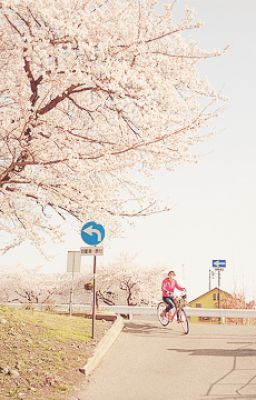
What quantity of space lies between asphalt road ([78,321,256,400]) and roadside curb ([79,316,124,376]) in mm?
134

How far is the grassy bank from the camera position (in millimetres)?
7773

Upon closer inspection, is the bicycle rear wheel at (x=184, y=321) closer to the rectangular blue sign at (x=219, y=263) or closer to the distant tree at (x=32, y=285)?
the rectangular blue sign at (x=219, y=263)

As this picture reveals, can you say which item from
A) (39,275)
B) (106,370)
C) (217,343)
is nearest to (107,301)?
(39,275)

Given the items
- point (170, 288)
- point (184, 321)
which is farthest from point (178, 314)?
point (170, 288)

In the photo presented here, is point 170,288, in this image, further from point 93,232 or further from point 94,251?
point 93,232

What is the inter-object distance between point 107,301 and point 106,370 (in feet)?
123

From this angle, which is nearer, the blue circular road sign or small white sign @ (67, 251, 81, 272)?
the blue circular road sign

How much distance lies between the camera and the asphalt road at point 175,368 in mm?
8250

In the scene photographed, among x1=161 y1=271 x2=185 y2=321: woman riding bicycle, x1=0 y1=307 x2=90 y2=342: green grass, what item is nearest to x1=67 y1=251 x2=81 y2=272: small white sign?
x1=0 y1=307 x2=90 y2=342: green grass

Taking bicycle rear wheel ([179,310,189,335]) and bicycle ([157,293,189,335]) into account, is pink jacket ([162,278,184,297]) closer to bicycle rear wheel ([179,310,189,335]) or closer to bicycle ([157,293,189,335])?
bicycle ([157,293,189,335])

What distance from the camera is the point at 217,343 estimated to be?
43.2 feet

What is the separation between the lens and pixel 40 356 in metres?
9.21

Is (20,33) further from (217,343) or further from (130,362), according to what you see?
(217,343)

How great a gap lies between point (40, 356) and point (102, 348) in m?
2.02
